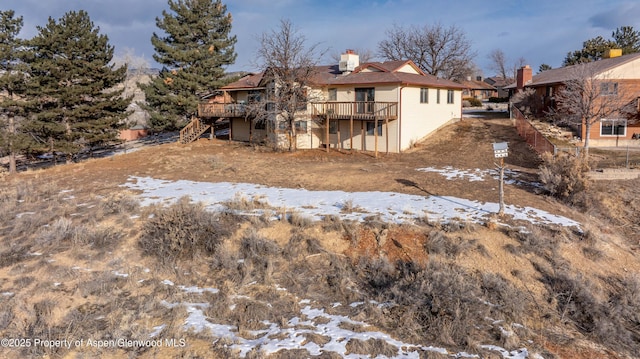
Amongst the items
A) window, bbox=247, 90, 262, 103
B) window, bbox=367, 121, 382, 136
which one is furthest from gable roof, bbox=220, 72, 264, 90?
window, bbox=367, 121, 382, 136

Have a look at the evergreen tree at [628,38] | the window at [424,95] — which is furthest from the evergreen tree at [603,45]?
the window at [424,95]

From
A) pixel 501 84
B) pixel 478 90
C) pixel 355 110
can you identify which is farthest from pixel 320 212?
pixel 501 84

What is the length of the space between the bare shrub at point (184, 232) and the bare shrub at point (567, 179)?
461 inches

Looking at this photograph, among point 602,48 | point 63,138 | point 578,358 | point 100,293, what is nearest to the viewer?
point 578,358

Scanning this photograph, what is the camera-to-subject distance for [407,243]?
38.8 ft

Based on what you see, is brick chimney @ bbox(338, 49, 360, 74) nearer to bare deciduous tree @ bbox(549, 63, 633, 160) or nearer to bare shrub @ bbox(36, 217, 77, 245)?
bare deciduous tree @ bbox(549, 63, 633, 160)

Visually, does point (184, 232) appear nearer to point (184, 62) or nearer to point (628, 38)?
point (184, 62)

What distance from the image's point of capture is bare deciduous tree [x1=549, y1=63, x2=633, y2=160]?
2395cm

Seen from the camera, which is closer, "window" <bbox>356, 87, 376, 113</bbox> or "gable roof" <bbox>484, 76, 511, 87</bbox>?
"window" <bbox>356, 87, 376, 113</bbox>

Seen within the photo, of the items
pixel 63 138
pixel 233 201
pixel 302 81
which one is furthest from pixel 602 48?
pixel 63 138

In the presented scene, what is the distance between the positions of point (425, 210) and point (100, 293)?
9.63 m

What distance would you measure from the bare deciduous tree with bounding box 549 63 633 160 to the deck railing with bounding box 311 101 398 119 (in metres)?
10.4

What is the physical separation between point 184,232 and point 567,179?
1351cm

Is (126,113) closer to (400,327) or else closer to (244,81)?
(244,81)
